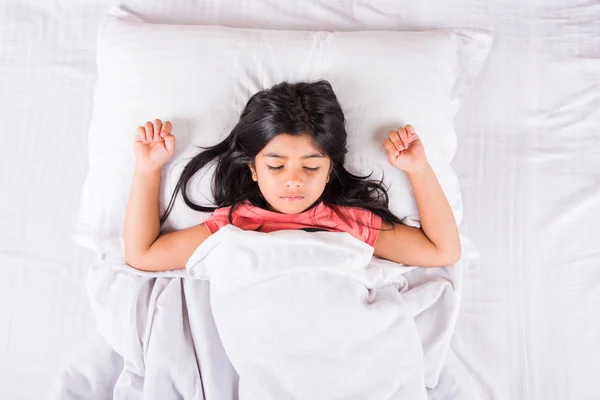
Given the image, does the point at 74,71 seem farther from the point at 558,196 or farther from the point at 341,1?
the point at 558,196

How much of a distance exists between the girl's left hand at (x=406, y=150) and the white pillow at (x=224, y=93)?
4cm

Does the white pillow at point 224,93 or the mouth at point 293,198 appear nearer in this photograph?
the mouth at point 293,198

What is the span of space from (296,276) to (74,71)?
32.9 inches

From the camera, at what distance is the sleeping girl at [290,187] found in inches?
49.9

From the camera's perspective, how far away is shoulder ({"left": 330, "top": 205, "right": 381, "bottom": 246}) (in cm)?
139

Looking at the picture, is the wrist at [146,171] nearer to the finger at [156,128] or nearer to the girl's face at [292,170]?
the finger at [156,128]

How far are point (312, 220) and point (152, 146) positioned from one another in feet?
1.31

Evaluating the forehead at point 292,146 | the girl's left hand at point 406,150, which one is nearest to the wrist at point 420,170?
the girl's left hand at point 406,150

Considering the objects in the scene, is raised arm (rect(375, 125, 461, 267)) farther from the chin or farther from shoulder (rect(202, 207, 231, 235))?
shoulder (rect(202, 207, 231, 235))

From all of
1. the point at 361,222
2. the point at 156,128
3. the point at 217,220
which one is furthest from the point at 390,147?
the point at 156,128

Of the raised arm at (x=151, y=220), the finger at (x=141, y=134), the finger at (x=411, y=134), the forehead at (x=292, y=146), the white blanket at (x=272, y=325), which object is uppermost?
the finger at (x=411, y=134)

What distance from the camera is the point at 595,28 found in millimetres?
1644

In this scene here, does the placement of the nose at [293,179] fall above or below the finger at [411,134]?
below

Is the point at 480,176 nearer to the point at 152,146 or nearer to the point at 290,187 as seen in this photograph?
the point at 290,187
